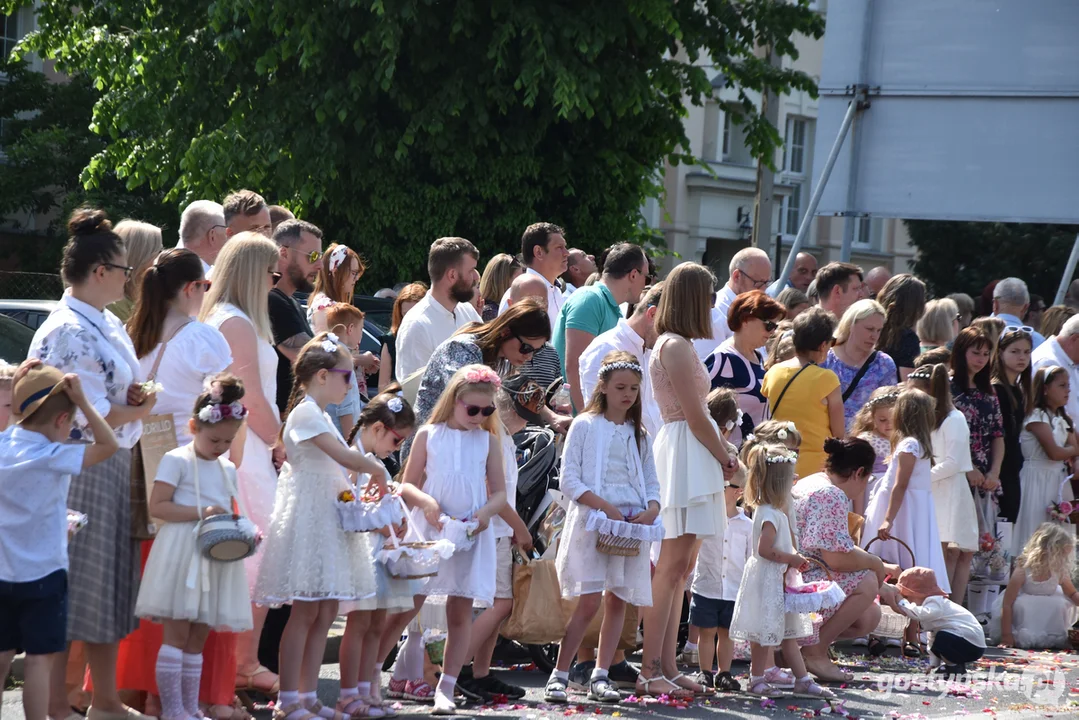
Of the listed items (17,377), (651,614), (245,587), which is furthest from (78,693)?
(651,614)

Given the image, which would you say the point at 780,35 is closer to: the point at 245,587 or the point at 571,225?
the point at 571,225

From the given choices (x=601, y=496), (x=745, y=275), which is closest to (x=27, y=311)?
(x=745, y=275)

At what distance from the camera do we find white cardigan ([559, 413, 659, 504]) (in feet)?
23.6

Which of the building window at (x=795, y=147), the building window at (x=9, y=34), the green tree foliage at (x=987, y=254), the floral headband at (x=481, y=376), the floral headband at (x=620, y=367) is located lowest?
the floral headband at (x=481, y=376)

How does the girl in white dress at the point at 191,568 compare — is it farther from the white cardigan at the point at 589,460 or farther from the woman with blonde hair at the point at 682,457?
the woman with blonde hair at the point at 682,457

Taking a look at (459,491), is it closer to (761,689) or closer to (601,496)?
(601,496)

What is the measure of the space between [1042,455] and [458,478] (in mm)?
5853

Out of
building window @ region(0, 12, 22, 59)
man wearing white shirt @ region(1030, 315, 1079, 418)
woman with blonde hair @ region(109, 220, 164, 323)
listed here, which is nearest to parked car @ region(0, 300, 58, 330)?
woman with blonde hair @ region(109, 220, 164, 323)

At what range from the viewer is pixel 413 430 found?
6898 mm

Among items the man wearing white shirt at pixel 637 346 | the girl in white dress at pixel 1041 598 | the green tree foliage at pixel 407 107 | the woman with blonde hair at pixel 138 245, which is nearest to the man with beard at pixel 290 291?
the woman with blonde hair at pixel 138 245

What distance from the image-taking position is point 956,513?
32.8 feet

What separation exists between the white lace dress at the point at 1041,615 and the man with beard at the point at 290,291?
5193mm

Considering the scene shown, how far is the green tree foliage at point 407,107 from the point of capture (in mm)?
16969

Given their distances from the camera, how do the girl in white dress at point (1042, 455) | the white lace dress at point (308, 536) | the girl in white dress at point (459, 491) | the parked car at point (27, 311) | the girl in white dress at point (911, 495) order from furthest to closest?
the parked car at point (27, 311) → the girl in white dress at point (1042, 455) → the girl in white dress at point (911, 495) → the girl in white dress at point (459, 491) → the white lace dress at point (308, 536)
